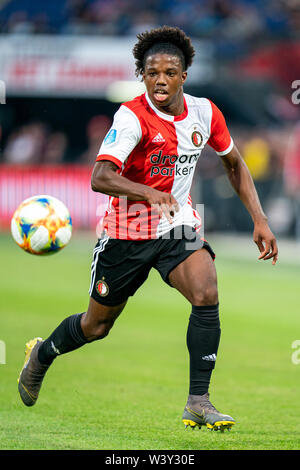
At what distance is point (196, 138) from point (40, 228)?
1484 mm

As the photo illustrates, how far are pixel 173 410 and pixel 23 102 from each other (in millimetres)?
20685

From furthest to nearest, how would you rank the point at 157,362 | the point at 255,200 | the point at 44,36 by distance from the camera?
the point at 44,36 < the point at 157,362 < the point at 255,200

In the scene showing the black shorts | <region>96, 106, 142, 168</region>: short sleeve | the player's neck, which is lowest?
the black shorts

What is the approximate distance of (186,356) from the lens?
29.1 feet

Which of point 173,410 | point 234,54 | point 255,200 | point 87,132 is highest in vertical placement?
point 234,54

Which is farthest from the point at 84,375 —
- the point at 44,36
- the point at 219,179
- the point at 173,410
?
the point at 44,36

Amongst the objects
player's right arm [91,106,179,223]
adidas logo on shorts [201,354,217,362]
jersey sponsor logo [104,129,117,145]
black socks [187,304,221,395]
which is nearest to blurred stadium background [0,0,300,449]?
black socks [187,304,221,395]

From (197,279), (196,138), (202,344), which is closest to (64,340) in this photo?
(202,344)

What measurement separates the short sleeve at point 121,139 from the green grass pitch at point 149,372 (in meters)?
1.82

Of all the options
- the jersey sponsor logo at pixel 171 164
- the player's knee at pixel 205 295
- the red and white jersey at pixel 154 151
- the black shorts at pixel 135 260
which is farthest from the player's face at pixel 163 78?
the player's knee at pixel 205 295

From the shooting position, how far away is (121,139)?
5.46m

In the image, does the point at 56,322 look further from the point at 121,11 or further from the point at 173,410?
the point at 121,11

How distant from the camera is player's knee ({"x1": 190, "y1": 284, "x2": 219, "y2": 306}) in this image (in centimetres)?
558

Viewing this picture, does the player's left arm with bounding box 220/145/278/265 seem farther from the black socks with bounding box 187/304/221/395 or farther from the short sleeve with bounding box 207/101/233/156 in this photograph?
the black socks with bounding box 187/304/221/395
